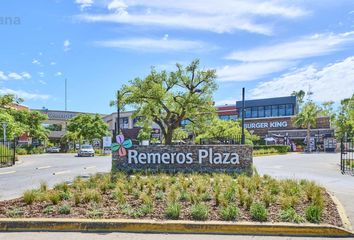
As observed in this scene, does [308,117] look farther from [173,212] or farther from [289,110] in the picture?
[173,212]

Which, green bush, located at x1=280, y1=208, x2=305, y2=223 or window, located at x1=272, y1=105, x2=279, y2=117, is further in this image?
window, located at x1=272, y1=105, x2=279, y2=117

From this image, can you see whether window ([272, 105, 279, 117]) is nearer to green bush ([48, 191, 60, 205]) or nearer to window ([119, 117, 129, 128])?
window ([119, 117, 129, 128])

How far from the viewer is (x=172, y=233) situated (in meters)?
7.78

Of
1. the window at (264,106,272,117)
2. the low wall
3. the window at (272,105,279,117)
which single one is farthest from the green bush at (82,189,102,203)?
the window at (264,106,272,117)

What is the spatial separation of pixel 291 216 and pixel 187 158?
432 inches

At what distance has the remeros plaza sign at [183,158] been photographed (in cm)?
1878

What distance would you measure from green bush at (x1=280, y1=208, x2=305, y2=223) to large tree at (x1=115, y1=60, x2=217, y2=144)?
1407cm

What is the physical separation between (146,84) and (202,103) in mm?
3278

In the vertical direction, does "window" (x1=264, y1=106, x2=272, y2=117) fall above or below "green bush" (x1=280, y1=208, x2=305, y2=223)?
above

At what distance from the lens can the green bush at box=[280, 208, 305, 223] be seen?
320 inches

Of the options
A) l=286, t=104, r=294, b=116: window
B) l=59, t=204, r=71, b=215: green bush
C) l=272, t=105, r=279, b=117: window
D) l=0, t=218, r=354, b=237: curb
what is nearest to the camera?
l=0, t=218, r=354, b=237: curb

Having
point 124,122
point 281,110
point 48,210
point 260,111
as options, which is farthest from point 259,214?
point 124,122

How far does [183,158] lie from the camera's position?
1914 centimetres

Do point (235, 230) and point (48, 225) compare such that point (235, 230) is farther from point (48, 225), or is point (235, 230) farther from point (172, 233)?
point (48, 225)
